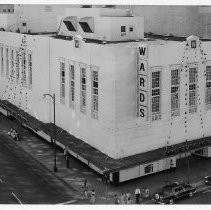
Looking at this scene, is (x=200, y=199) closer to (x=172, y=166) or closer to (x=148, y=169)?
(x=148, y=169)

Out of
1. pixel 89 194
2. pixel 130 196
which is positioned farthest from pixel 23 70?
pixel 130 196

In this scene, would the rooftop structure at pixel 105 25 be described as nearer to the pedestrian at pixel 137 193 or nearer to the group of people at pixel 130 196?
the group of people at pixel 130 196

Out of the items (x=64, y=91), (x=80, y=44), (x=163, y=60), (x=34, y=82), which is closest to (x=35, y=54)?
(x=34, y=82)

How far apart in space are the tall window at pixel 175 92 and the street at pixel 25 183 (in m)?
15.1

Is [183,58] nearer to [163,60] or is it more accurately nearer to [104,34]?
[163,60]

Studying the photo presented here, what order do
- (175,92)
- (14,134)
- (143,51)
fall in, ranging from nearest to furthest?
(143,51)
(175,92)
(14,134)

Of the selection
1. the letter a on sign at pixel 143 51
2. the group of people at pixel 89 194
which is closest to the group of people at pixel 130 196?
the group of people at pixel 89 194

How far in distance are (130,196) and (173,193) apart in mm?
4165

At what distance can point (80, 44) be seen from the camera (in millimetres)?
52688

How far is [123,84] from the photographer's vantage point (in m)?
48.2

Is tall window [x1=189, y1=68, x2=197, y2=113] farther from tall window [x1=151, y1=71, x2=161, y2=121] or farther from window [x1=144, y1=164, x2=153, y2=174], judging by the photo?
window [x1=144, y1=164, x2=153, y2=174]

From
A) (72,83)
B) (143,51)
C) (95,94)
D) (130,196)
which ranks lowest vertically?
(130,196)

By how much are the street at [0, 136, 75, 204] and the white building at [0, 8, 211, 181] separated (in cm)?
649

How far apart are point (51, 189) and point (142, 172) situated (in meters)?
9.83
